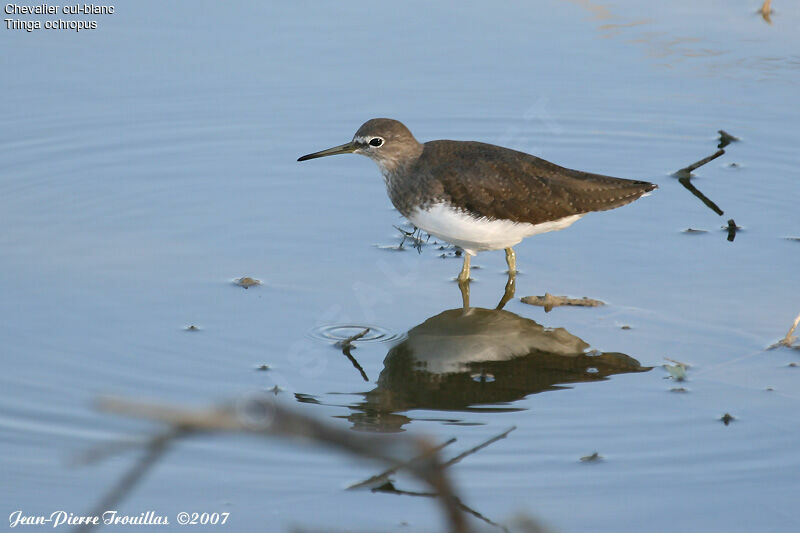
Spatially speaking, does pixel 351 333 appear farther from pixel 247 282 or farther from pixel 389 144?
pixel 389 144

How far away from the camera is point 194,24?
11.7 metres

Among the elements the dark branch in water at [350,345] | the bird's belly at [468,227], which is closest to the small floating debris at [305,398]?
the dark branch in water at [350,345]

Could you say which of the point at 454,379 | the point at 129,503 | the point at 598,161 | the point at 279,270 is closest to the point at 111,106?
the point at 279,270

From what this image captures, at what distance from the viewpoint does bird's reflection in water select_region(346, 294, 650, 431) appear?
19.0ft

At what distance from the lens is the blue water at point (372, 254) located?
5047mm

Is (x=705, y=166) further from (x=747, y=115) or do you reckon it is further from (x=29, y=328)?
(x=29, y=328)

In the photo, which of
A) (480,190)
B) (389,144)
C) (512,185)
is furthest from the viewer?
(389,144)

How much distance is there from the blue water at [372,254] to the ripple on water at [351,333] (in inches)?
2.6

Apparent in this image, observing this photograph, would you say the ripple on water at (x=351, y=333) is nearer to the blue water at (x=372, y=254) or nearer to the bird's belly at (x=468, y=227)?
the blue water at (x=372, y=254)

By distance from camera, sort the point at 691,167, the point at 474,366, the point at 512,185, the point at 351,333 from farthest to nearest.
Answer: the point at 691,167, the point at 512,185, the point at 351,333, the point at 474,366

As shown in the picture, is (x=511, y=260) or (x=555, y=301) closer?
(x=555, y=301)

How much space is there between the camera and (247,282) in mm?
7293

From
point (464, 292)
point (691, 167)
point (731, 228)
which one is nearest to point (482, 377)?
point (464, 292)

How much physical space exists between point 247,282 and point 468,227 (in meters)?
1.59
